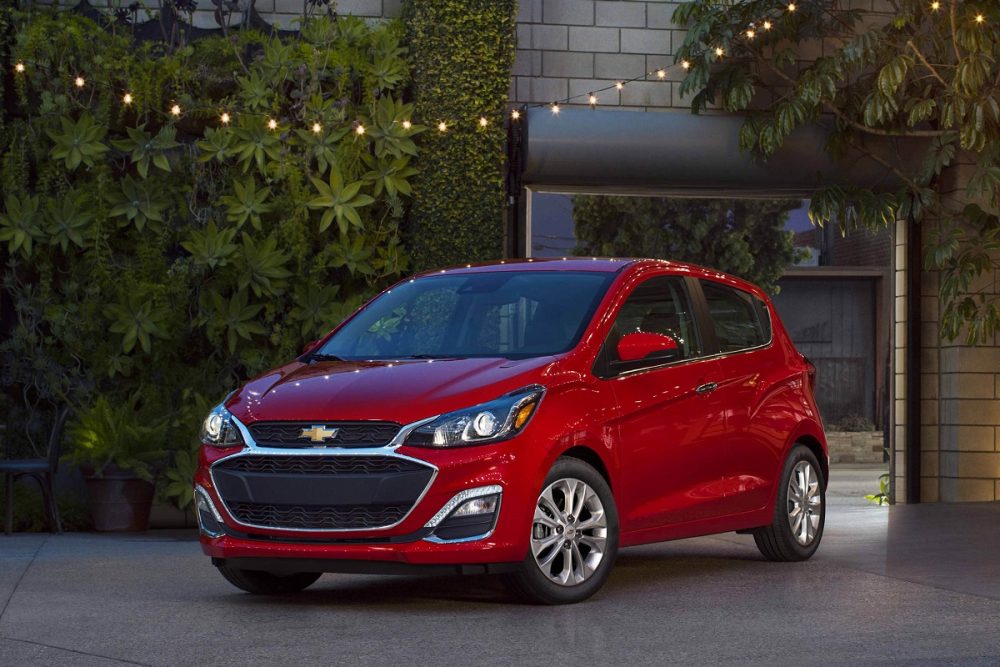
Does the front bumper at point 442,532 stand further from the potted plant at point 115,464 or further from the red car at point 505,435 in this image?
the potted plant at point 115,464

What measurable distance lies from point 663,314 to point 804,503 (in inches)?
69.7

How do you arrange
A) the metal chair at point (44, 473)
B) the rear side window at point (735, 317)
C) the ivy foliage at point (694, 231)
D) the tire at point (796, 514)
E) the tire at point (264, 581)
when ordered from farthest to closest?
1. the ivy foliage at point (694, 231)
2. the metal chair at point (44, 473)
3. the tire at point (796, 514)
4. the rear side window at point (735, 317)
5. the tire at point (264, 581)

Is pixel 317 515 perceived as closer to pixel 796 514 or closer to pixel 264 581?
pixel 264 581

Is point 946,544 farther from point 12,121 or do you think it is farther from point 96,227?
point 12,121

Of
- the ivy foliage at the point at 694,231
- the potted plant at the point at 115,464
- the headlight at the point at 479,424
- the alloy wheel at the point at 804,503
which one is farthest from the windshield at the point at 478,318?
the ivy foliage at the point at 694,231

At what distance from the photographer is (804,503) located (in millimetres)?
10172

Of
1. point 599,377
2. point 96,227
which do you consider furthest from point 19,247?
point 599,377

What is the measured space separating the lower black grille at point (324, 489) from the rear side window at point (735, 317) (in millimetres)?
2578

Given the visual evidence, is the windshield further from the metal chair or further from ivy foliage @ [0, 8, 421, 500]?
ivy foliage @ [0, 8, 421, 500]

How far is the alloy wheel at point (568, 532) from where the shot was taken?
7.78m

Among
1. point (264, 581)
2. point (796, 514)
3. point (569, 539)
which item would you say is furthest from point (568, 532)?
point (796, 514)

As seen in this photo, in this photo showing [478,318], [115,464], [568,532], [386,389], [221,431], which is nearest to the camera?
[386,389]

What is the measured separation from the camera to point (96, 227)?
13.5m

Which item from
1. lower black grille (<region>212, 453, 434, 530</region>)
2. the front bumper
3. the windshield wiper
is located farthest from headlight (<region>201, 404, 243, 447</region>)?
the windshield wiper
